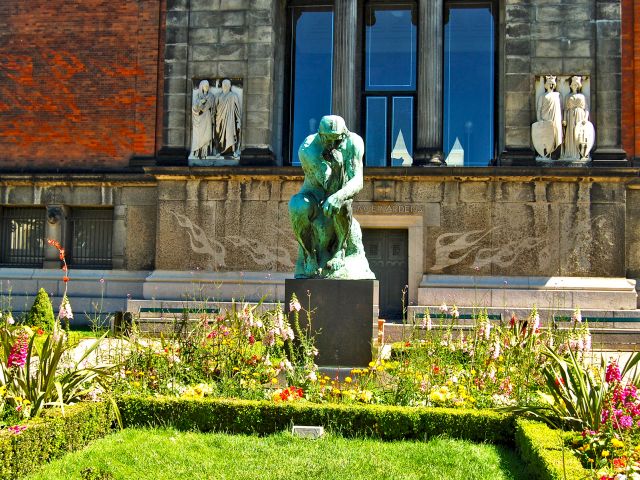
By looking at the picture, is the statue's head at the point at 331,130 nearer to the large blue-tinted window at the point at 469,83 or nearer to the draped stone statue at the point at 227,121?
the draped stone statue at the point at 227,121

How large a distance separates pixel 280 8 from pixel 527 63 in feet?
22.8

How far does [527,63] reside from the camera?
1970cm

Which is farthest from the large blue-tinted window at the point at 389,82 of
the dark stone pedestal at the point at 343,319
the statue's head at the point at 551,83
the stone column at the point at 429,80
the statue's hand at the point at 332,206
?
the dark stone pedestal at the point at 343,319

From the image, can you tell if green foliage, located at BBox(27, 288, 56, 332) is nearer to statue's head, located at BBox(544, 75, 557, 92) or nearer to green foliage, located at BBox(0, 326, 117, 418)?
green foliage, located at BBox(0, 326, 117, 418)

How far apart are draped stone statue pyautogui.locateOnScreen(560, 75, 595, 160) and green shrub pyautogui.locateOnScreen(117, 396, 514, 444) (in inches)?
510

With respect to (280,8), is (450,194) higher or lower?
lower

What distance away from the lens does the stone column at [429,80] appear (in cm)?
1994

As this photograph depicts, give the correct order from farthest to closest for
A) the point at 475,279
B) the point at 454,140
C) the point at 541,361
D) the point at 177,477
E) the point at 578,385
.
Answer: the point at 454,140
the point at 475,279
the point at 541,361
the point at 578,385
the point at 177,477

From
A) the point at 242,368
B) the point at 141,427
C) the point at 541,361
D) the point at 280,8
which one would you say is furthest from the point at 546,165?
the point at 141,427

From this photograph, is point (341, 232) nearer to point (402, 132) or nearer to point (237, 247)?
point (237, 247)

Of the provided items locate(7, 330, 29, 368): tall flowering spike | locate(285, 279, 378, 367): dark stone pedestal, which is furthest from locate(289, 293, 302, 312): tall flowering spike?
locate(7, 330, 29, 368): tall flowering spike

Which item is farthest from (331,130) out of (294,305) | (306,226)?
(294,305)

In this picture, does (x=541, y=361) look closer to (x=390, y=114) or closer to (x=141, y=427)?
(x=141, y=427)

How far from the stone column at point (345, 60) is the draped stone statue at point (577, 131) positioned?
549 cm
